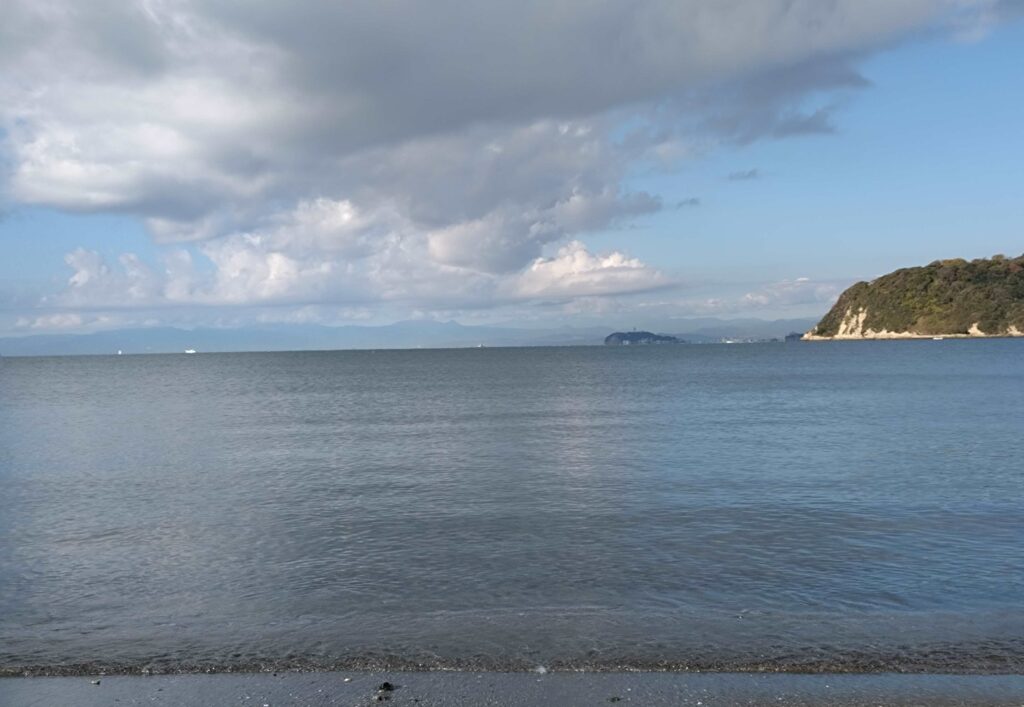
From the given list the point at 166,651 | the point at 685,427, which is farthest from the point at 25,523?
the point at 685,427

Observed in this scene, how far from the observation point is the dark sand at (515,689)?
12570mm

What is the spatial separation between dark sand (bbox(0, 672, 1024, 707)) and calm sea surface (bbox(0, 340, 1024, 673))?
57 cm

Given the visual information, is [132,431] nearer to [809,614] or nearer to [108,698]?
[108,698]

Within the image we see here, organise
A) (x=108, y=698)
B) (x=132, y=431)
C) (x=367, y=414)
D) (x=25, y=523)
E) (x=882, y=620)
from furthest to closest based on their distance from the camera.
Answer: (x=367, y=414) → (x=132, y=431) → (x=25, y=523) → (x=882, y=620) → (x=108, y=698)

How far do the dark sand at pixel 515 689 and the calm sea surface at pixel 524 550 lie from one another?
0.57 meters

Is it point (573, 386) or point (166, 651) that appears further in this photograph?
point (573, 386)

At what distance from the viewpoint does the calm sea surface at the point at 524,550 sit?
50.1ft

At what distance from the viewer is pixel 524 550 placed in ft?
73.5

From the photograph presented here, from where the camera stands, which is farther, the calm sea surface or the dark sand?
the calm sea surface

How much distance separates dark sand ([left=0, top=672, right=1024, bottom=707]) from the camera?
1257cm

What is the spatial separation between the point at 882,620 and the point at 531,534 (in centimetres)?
1105

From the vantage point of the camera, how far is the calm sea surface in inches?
601

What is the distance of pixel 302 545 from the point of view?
23.6 m

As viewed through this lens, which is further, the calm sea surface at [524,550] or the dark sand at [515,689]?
the calm sea surface at [524,550]
